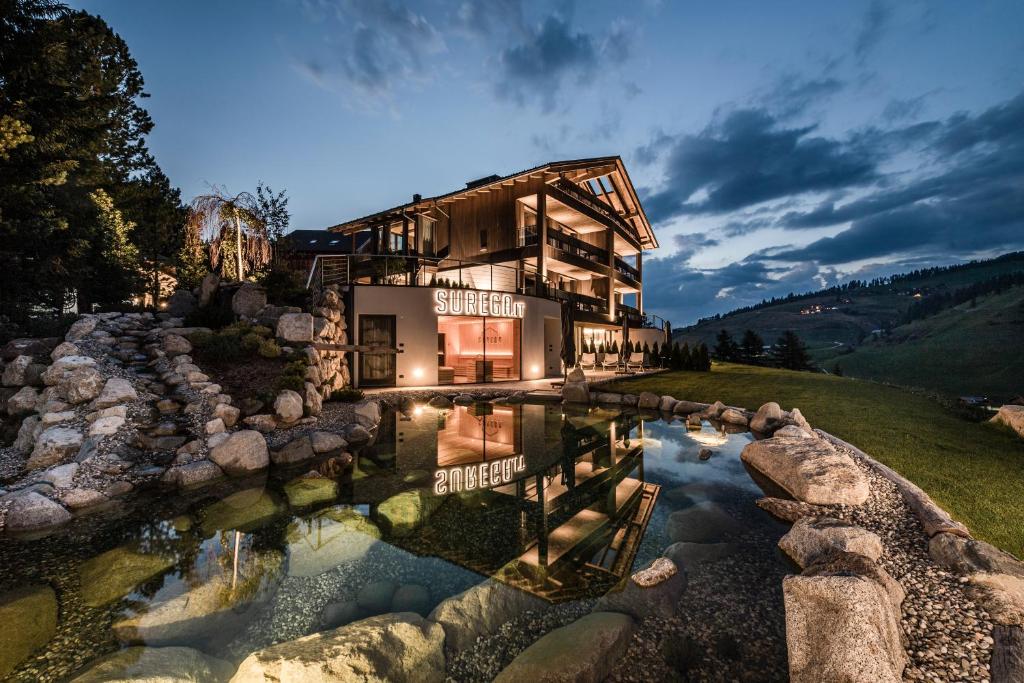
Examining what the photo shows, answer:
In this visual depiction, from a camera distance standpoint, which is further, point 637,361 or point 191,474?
point 637,361

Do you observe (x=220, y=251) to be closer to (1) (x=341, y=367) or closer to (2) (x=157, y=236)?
(1) (x=341, y=367)

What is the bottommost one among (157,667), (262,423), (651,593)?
(651,593)

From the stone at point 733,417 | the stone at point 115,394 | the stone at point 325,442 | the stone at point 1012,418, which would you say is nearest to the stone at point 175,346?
the stone at point 115,394

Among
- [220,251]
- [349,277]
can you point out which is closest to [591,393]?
[349,277]

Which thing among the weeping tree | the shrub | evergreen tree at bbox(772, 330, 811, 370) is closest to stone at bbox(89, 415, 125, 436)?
the shrub

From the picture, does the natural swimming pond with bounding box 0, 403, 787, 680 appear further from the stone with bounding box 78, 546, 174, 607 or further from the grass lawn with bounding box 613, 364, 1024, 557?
the grass lawn with bounding box 613, 364, 1024, 557

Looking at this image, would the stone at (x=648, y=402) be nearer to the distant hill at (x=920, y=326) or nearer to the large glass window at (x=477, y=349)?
the large glass window at (x=477, y=349)

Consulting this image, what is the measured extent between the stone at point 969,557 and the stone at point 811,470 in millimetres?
1245

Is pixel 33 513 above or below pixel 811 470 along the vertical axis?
below

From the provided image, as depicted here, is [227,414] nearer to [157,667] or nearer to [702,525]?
[157,667]

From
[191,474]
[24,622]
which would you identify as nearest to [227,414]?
[191,474]

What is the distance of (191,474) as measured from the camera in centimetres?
588

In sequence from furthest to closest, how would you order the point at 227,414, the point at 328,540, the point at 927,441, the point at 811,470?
the point at 227,414 → the point at 927,441 → the point at 811,470 → the point at 328,540

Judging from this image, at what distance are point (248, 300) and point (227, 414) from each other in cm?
655
